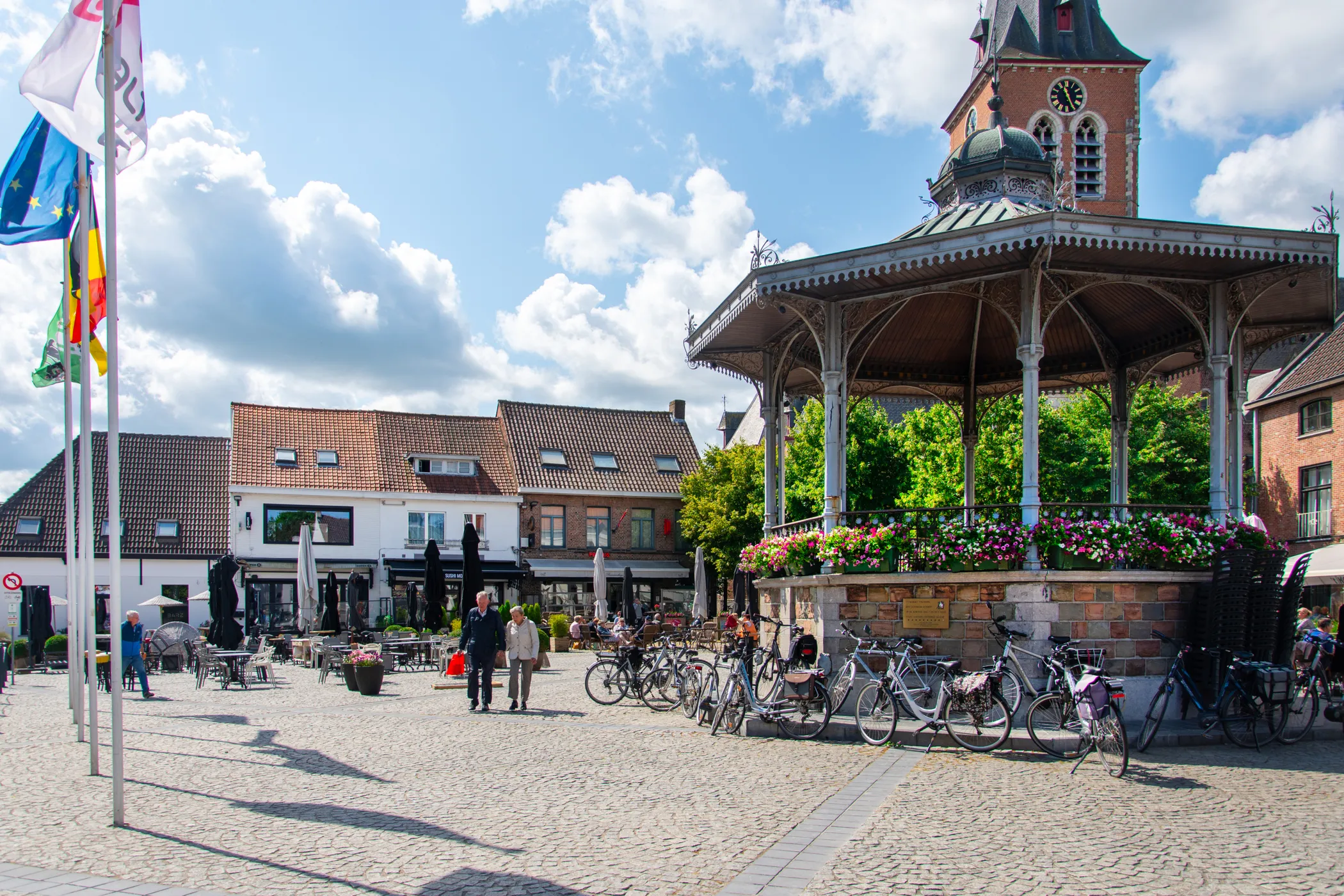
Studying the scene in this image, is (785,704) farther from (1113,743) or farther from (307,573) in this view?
(307,573)

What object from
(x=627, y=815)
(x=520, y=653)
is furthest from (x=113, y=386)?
(x=520, y=653)

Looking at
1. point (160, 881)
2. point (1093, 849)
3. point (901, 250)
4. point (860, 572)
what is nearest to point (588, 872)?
point (160, 881)

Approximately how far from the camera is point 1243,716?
35.6 ft

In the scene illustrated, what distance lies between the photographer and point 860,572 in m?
12.2

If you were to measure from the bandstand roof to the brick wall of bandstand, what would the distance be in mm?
3099

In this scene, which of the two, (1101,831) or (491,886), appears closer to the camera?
(491,886)

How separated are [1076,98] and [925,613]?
43.7 metres

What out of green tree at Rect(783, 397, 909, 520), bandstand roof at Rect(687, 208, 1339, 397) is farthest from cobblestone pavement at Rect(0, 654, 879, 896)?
green tree at Rect(783, 397, 909, 520)

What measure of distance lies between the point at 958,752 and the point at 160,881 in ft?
22.9

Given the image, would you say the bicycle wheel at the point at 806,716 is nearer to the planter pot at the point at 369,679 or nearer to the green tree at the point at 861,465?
the planter pot at the point at 369,679

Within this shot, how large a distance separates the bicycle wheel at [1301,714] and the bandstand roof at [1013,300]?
3996 mm

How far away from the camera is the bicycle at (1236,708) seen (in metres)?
10.8

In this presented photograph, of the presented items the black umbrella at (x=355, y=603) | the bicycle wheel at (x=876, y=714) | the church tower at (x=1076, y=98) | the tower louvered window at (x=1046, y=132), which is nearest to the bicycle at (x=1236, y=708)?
the bicycle wheel at (x=876, y=714)

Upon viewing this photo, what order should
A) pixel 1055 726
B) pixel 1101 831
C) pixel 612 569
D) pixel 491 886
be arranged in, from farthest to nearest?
pixel 612 569 → pixel 1055 726 → pixel 1101 831 → pixel 491 886
